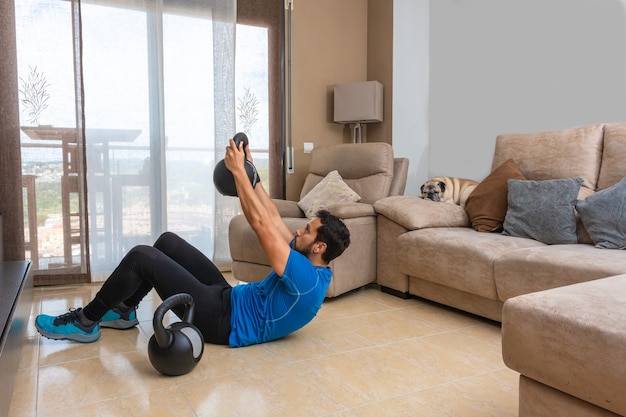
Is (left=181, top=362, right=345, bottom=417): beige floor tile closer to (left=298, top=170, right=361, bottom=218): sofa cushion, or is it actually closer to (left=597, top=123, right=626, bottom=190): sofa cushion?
(left=298, top=170, right=361, bottom=218): sofa cushion

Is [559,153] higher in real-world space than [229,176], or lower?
higher

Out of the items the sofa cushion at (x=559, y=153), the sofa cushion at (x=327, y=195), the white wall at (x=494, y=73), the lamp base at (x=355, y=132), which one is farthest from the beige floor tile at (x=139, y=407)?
the lamp base at (x=355, y=132)

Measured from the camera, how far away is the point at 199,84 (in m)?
4.04

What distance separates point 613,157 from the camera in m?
2.70

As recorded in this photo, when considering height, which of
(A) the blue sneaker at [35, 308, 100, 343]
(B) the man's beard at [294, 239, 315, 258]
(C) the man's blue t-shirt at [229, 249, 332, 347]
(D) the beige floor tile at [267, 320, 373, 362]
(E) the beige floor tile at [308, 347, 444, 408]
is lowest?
(D) the beige floor tile at [267, 320, 373, 362]

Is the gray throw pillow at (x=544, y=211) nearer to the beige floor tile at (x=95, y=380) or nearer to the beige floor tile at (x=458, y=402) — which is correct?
the beige floor tile at (x=458, y=402)

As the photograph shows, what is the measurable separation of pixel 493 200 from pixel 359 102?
5.89 ft

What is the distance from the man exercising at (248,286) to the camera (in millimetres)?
1976

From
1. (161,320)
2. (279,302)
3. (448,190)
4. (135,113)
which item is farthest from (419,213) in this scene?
(135,113)

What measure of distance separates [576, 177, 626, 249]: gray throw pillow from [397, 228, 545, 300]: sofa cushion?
0.87 ft

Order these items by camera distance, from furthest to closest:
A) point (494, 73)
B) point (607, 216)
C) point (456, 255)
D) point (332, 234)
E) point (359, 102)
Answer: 1. point (359, 102)
2. point (494, 73)
3. point (456, 255)
4. point (607, 216)
5. point (332, 234)

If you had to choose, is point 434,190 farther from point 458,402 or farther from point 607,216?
point 458,402

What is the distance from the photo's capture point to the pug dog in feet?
12.0

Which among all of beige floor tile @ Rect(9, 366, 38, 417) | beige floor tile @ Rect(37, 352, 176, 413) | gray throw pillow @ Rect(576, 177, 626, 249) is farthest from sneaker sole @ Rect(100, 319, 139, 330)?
gray throw pillow @ Rect(576, 177, 626, 249)
